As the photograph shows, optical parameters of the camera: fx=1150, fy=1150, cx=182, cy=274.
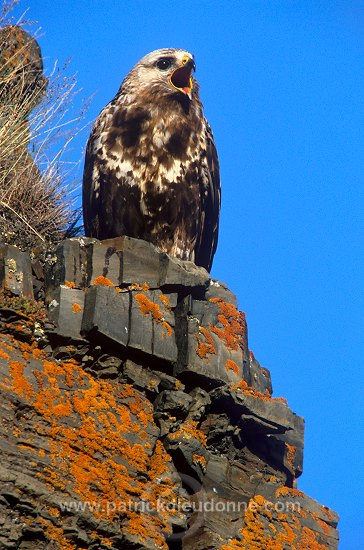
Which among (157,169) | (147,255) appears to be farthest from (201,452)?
(157,169)

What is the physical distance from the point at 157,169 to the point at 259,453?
2733 millimetres

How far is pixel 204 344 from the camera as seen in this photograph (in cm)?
875

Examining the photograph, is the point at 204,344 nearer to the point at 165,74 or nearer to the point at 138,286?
the point at 138,286

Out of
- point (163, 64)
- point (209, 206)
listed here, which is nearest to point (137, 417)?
point (209, 206)

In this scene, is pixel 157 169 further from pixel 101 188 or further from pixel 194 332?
pixel 194 332

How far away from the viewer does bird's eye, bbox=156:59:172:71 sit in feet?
35.7

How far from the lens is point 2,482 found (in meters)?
6.64

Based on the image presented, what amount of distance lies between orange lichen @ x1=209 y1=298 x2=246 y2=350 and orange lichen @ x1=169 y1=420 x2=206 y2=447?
0.89 metres

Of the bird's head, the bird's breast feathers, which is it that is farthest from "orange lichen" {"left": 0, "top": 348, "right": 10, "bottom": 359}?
the bird's head

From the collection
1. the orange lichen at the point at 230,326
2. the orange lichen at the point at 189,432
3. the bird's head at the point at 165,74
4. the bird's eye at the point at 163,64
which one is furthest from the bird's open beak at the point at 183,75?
the orange lichen at the point at 189,432

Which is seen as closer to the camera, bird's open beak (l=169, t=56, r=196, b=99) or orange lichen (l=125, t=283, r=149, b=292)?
orange lichen (l=125, t=283, r=149, b=292)

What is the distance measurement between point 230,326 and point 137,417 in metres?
1.49

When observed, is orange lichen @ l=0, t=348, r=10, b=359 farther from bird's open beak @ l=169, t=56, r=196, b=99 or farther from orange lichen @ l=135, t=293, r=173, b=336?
bird's open beak @ l=169, t=56, r=196, b=99

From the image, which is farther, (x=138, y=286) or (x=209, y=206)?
(x=209, y=206)
